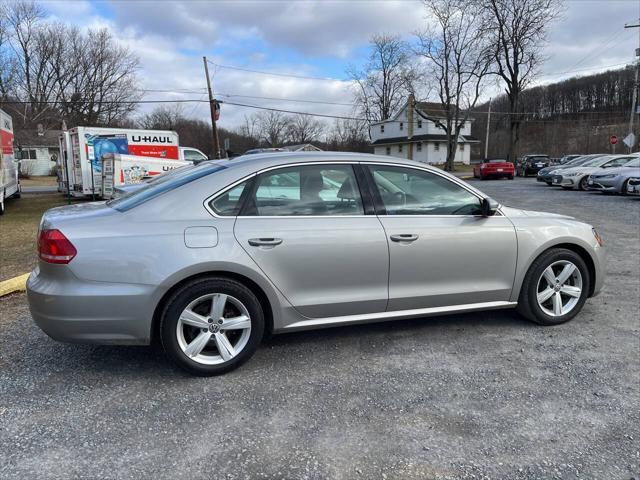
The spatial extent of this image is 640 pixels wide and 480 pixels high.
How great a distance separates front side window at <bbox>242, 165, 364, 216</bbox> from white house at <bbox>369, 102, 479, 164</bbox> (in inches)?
2181

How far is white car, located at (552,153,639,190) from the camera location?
1897 cm

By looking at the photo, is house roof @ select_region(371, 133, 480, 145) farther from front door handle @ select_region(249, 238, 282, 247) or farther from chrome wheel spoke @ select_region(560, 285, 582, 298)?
front door handle @ select_region(249, 238, 282, 247)

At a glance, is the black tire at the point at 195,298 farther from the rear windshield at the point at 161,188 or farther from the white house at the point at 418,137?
the white house at the point at 418,137

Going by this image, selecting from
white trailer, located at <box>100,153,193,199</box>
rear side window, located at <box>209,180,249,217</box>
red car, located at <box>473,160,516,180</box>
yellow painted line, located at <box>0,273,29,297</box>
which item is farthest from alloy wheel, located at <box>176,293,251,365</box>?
red car, located at <box>473,160,516,180</box>

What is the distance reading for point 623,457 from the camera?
2.43 meters

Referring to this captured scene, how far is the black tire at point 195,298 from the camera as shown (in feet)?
10.2

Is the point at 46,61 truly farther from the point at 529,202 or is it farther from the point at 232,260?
the point at 232,260

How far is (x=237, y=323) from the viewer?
129 inches

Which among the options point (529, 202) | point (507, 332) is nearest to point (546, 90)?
point (529, 202)

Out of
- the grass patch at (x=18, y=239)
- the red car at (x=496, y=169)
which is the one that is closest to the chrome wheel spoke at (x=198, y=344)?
the grass patch at (x=18, y=239)

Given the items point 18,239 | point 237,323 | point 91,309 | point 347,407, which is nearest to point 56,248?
point 91,309

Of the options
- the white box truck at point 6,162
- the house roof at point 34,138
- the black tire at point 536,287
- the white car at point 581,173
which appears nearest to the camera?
the black tire at point 536,287

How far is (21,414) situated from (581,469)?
3235mm

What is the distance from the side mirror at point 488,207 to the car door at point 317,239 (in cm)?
101
